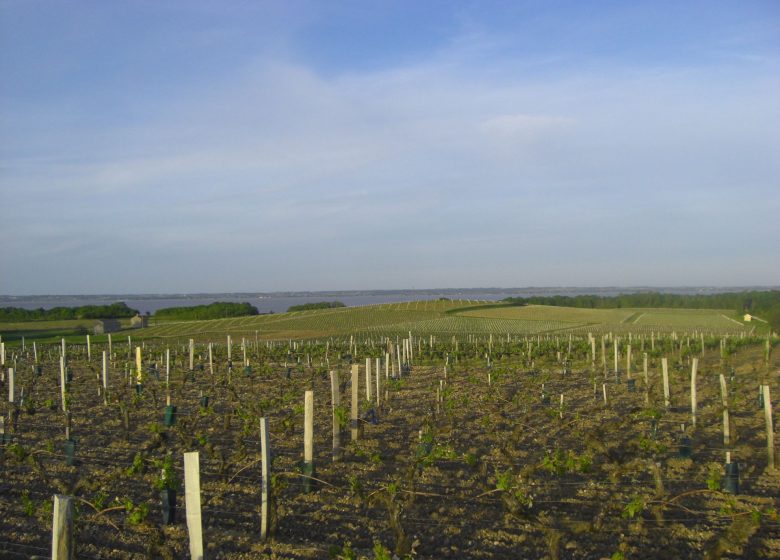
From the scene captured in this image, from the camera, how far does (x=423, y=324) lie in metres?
49.3

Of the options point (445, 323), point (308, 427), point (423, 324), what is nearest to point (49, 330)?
point (423, 324)

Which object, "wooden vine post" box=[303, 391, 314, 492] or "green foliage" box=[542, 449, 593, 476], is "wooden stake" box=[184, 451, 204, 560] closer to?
"wooden vine post" box=[303, 391, 314, 492]

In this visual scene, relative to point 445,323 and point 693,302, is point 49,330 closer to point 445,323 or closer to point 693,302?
point 445,323

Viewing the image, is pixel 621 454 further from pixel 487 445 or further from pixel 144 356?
pixel 144 356

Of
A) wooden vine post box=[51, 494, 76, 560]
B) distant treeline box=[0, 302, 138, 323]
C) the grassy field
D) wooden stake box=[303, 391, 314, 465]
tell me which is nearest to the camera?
wooden vine post box=[51, 494, 76, 560]

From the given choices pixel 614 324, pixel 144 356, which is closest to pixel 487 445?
pixel 144 356

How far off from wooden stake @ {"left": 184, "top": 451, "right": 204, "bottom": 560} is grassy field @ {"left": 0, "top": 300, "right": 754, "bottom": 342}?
35.1 m

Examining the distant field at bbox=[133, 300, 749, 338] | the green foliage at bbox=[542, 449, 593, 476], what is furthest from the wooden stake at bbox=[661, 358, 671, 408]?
the distant field at bbox=[133, 300, 749, 338]

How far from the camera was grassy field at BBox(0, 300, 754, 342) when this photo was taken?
1743 inches

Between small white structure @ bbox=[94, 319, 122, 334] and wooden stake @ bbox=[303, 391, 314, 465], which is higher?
wooden stake @ bbox=[303, 391, 314, 465]

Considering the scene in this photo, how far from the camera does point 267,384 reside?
17.4 m

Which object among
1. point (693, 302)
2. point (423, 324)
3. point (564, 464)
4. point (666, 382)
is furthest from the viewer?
point (693, 302)

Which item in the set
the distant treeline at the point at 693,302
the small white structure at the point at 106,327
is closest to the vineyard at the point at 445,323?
the small white structure at the point at 106,327

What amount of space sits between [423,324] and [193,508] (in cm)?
4427
